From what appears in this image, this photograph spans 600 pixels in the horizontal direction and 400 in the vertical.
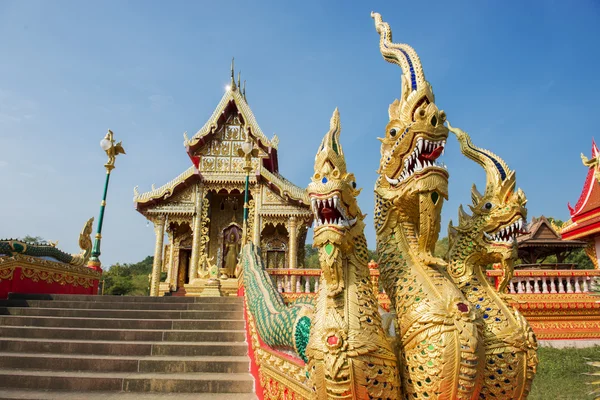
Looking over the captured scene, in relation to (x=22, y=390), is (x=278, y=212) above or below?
above

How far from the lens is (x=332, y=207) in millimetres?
2164

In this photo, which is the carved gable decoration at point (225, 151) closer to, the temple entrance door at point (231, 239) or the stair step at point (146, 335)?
the temple entrance door at point (231, 239)

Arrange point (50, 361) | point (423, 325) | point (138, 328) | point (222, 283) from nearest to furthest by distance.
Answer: point (423, 325) < point (50, 361) < point (138, 328) < point (222, 283)

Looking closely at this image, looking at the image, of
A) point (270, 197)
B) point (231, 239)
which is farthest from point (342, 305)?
point (231, 239)

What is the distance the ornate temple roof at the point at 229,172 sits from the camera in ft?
52.7

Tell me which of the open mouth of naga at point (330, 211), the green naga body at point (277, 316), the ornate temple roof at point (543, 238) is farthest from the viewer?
the ornate temple roof at point (543, 238)

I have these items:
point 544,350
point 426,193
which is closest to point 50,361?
point 426,193

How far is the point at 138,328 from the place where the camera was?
537 centimetres

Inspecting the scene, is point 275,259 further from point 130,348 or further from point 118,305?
point 130,348

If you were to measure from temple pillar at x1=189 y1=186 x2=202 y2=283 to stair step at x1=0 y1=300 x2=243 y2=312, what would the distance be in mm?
9370

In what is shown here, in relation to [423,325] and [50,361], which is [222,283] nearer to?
[50,361]

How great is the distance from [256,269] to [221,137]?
1298 centimetres

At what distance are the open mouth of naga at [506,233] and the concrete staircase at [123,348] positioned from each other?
273 centimetres

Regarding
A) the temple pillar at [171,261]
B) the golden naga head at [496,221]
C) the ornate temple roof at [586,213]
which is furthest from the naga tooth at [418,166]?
the temple pillar at [171,261]
